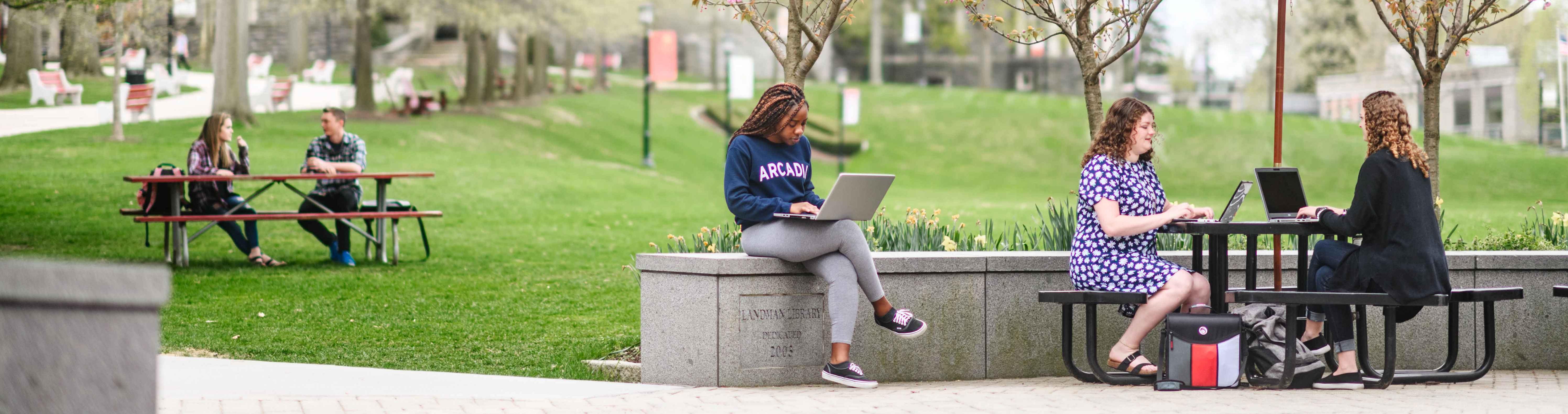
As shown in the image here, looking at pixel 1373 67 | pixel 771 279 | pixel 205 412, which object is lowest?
pixel 205 412

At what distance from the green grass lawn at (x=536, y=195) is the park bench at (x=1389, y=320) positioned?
11.3 feet

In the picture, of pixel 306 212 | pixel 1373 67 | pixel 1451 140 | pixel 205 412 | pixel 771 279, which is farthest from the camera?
pixel 1373 67

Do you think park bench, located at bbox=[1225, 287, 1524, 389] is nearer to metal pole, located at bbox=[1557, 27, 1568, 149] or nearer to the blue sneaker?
the blue sneaker

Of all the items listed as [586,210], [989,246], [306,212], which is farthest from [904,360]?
[586,210]

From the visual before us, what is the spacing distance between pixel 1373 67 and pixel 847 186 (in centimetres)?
5120

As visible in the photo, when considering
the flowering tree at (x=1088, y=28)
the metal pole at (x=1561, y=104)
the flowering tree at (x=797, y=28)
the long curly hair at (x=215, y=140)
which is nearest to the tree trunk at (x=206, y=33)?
the long curly hair at (x=215, y=140)

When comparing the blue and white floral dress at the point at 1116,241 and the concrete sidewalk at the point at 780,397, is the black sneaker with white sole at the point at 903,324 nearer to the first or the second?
the concrete sidewalk at the point at 780,397

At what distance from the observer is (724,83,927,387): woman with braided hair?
6191 millimetres

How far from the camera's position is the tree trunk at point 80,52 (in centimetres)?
3319

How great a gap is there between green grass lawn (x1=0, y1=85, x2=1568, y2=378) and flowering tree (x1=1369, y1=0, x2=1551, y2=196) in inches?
199

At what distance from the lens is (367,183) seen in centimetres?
2256

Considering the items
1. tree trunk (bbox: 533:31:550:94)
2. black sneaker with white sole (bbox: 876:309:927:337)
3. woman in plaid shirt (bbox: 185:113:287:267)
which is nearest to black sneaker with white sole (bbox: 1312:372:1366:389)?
black sneaker with white sole (bbox: 876:309:927:337)

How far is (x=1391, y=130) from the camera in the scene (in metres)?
6.04

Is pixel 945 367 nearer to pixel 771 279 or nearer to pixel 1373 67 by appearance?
pixel 771 279
